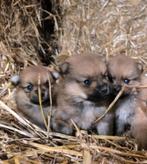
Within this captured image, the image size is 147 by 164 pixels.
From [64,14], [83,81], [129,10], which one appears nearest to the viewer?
[83,81]

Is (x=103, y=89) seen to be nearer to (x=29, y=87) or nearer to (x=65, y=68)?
(x=65, y=68)

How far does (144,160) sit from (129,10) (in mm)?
1740

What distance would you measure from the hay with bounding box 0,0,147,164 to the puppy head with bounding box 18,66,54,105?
0.24 meters

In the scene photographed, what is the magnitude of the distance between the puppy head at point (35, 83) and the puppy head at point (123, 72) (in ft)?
1.81

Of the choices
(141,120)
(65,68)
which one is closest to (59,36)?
(65,68)

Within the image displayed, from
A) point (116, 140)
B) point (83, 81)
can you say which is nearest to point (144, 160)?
point (116, 140)

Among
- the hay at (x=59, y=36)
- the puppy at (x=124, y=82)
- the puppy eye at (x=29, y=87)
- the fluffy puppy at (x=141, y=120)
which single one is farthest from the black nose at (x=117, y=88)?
the puppy eye at (x=29, y=87)

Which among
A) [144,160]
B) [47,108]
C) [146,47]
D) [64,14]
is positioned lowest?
[144,160]

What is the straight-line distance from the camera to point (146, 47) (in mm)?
5344

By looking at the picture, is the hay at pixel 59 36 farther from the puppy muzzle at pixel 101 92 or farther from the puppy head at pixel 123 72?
the puppy head at pixel 123 72

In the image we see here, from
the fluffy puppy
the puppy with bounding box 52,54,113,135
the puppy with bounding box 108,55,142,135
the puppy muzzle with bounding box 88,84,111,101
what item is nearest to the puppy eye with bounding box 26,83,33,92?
the puppy with bounding box 52,54,113,135

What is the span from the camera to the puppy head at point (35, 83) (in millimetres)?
4543

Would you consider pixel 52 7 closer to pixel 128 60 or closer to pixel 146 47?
pixel 146 47

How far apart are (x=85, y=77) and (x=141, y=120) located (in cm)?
60
